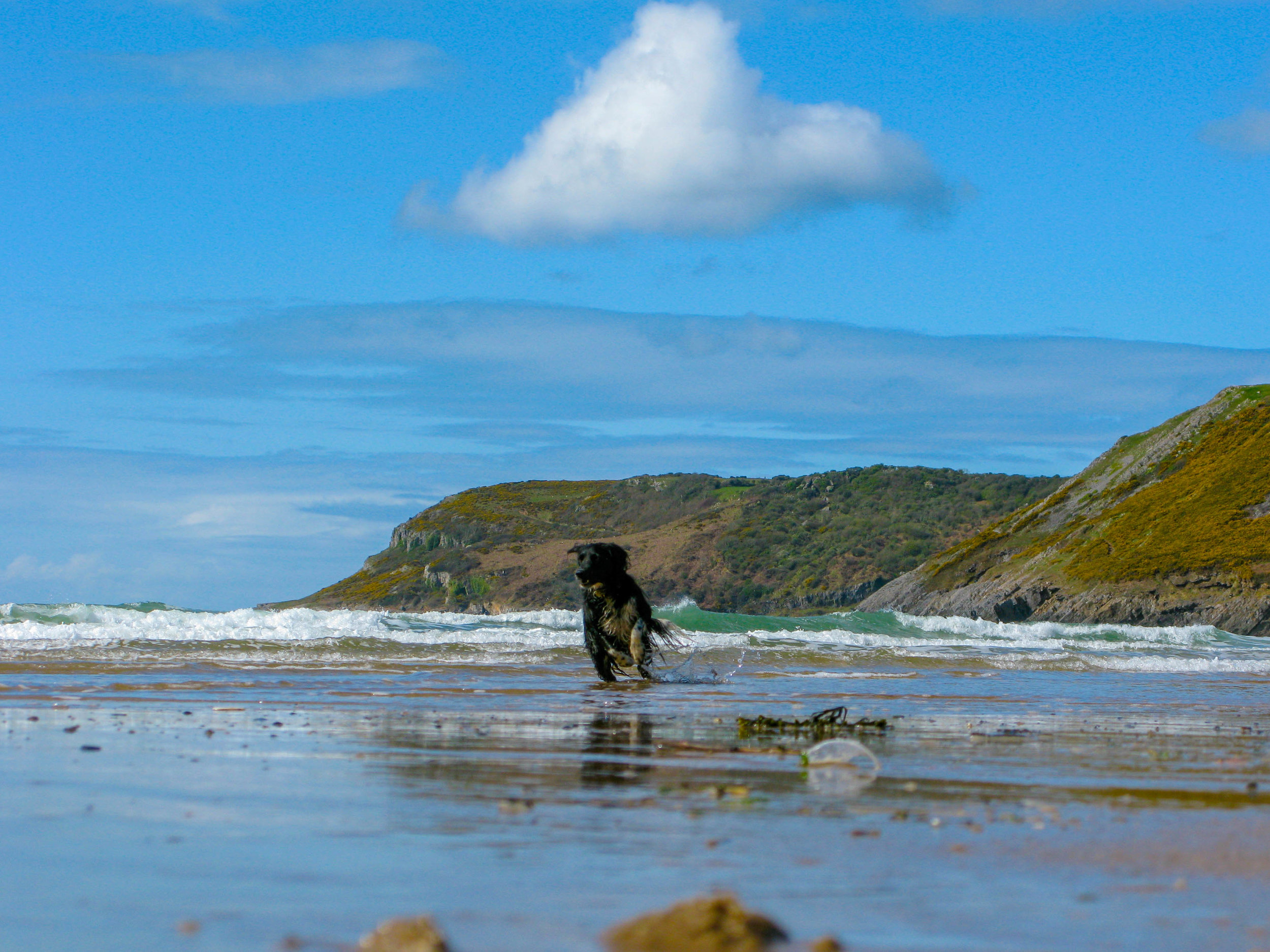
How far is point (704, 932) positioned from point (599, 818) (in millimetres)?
1543

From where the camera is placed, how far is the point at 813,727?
23.4ft

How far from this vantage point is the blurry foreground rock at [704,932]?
229 cm

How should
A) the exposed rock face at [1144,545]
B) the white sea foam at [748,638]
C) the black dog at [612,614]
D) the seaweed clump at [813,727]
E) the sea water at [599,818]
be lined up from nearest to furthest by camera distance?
the sea water at [599,818], the seaweed clump at [813,727], the black dog at [612,614], the white sea foam at [748,638], the exposed rock face at [1144,545]

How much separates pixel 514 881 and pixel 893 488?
97.6 meters

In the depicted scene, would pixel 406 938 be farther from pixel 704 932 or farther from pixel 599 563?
pixel 599 563

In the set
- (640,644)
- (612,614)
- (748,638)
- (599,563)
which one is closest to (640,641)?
(640,644)

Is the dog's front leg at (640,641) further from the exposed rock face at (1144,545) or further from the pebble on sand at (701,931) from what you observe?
the exposed rock face at (1144,545)

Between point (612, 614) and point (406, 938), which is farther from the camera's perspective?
point (612, 614)

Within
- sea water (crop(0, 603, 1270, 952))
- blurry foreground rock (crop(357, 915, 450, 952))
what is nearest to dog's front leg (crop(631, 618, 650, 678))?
sea water (crop(0, 603, 1270, 952))

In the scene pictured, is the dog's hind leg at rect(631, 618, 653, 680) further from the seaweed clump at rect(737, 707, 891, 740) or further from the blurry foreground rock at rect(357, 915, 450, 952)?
the blurry foreground rock at rect(357, 915, 450, 952)

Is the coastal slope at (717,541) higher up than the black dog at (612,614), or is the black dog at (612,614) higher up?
the coastal slope at (717,541)

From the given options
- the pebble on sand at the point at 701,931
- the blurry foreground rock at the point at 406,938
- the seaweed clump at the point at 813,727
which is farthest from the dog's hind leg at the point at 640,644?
the blurry foreground rock at the point at 406,938

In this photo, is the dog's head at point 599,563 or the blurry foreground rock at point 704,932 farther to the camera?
the dog's head at point 599,563

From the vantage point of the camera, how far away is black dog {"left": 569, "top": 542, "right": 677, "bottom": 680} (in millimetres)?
11562
